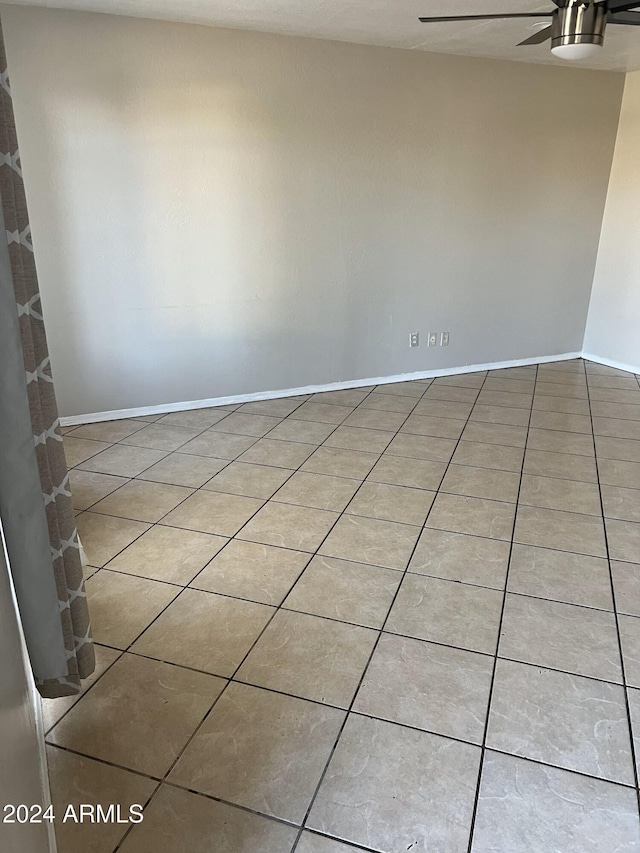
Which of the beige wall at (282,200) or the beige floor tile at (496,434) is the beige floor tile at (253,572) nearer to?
the beige floor tile at (496,434)

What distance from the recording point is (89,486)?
9.86 ft

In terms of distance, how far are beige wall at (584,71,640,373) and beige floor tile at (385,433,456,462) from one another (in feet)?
8.06

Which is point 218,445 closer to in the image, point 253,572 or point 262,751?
point 253,572

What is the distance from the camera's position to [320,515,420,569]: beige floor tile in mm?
2369

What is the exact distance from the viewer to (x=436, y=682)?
1.75m

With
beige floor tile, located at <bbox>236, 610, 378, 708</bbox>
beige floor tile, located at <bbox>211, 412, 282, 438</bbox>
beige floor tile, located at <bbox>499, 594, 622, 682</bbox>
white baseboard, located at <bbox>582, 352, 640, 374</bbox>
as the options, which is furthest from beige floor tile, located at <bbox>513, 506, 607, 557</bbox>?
white baseboard, located at <bbox>582, 352, 640, 374</bbox>

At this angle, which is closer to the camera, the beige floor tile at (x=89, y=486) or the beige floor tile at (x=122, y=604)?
the beige floor tile at (x=122, y=604)

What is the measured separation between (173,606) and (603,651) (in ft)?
4.65

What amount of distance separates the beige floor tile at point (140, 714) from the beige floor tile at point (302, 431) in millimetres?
1930

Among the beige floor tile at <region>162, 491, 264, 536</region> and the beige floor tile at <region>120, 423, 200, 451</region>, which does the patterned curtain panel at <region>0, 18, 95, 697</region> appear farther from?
the beige floor tile at <region>120, 423, 200, 451</region>

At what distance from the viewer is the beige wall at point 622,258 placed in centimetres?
473

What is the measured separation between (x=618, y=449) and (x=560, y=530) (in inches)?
45.3

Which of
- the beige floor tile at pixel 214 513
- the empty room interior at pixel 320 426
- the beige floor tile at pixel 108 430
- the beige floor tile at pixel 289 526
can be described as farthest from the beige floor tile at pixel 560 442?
the beige floor tile at pixel 108 430

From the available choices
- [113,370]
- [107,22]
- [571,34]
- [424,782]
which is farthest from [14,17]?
[424,782]
